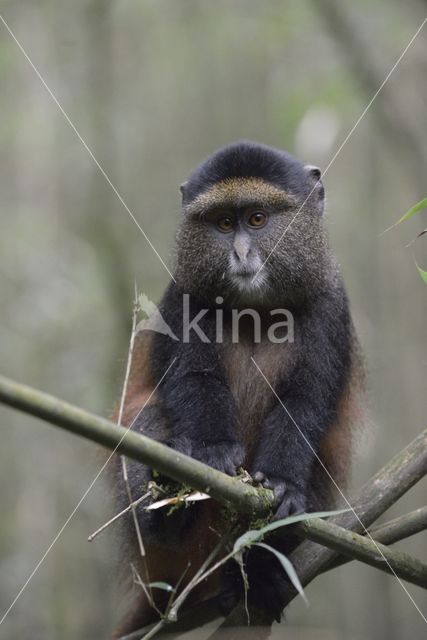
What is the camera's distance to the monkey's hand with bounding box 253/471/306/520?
170 inches

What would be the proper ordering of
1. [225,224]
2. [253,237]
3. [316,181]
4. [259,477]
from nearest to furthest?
[259,477]
[253,237]
[225,224]
[316,181]

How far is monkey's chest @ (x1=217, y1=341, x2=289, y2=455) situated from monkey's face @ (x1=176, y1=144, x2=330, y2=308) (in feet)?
0.93

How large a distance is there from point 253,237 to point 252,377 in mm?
774

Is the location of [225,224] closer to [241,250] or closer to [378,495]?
[241,250]

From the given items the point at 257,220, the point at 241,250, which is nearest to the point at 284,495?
the point at 241,250

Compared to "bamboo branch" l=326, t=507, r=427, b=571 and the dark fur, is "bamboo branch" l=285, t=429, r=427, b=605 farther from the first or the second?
the dark fur

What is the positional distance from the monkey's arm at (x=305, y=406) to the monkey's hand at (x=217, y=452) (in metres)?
0.14

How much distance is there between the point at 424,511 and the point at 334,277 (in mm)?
1704

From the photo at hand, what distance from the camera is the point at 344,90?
32.6 feet

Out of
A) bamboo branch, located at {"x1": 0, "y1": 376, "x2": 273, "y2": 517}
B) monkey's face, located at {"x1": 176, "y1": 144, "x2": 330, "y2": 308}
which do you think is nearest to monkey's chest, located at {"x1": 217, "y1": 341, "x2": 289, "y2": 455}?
monkey's face, located at {"x1": 176, "y1": 144, "x2": 330, "y2": 308}

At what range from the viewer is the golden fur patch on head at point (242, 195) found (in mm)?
4949

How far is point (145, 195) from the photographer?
12891mm

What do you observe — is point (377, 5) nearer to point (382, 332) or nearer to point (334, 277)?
point (382, 332)

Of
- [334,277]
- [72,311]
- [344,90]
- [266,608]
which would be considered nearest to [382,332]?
[344,90]
